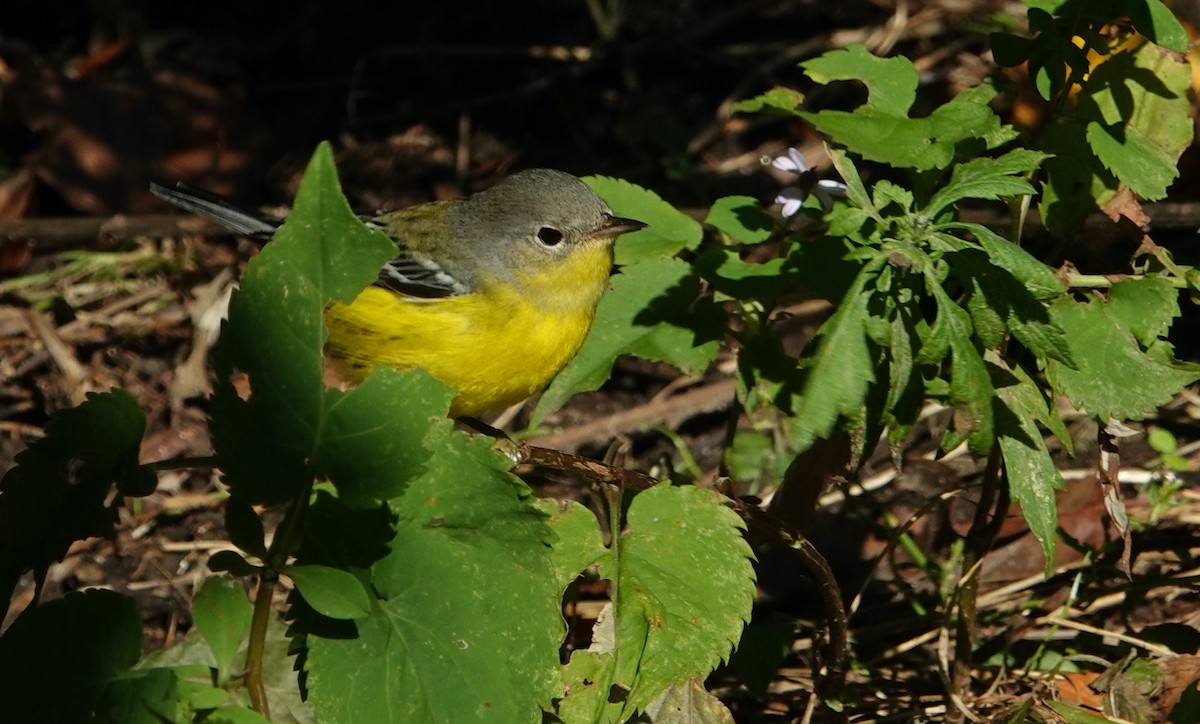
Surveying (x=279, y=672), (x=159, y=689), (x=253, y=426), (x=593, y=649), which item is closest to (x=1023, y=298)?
(x=593, y=649)

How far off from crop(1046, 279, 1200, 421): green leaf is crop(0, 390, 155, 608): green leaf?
6.51ft

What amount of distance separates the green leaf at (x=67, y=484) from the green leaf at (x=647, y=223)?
1541 mm

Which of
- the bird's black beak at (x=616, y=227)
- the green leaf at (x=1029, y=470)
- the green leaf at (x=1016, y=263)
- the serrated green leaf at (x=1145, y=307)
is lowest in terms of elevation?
the bird's black beak at (x=616, y=227)

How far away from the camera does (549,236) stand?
15.8ft

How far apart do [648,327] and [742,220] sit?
0.38 m

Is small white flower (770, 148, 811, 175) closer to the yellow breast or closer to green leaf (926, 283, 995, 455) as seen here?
green leaf (926, 283, 995, 455)

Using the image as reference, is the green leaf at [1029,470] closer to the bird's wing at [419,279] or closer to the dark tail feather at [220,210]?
the bird's wing at [419,279]

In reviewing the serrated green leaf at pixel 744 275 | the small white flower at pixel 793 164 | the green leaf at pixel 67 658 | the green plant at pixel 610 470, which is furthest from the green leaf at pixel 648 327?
the green leaf at pixel 67 658

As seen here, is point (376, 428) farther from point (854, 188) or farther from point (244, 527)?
point (854, 188)

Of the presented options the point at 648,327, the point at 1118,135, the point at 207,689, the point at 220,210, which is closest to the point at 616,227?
the point at 648,327

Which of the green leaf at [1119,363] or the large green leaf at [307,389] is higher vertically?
the large green leaf at [307,389]

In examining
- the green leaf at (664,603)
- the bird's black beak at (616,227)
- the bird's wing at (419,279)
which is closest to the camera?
the green leaf at (664,603)

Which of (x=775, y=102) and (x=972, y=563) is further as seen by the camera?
(x=972, y=563)

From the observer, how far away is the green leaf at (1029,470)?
9.23ft
